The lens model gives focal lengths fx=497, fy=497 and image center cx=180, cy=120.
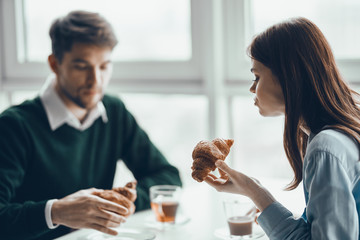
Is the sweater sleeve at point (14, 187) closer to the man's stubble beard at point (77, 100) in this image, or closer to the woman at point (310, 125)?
the man's stubble beard at point (77, 100)

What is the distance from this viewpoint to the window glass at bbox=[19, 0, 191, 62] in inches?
90.4

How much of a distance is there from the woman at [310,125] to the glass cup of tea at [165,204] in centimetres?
32

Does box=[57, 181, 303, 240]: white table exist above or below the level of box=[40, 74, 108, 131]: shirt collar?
below

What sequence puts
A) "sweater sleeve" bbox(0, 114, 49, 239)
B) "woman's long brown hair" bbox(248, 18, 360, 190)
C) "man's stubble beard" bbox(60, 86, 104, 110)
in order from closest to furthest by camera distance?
"woman's long brown hair" bbox(248, 18, 360, 190)
"sweater sleeve" bbox(0, 114, 49, 239)
"man's stubble beard" bbox(60, 86, 104, 110)

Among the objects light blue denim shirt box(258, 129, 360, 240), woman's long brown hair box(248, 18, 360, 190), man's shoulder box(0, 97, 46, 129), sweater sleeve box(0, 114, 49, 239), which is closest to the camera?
light blue denim shirt box(258, 129, 360, 240)

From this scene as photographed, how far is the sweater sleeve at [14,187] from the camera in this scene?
1437 millimetres

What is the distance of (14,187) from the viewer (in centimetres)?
158

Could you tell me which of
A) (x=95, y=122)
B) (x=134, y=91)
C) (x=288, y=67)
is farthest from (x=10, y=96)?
(x=288, y=67)

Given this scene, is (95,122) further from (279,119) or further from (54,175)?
(279,119)

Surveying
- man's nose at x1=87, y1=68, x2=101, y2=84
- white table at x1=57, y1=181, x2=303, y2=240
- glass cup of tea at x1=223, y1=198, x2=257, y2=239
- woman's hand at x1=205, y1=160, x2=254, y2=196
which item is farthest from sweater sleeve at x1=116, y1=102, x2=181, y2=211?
woman's hand at x1=205, y1=160, x2=254, y2=196

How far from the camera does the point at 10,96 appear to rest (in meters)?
2.71

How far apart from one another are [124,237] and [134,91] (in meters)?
1.09

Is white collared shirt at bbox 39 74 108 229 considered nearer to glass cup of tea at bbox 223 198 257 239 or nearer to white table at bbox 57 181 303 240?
white table at bbox 57 181 303 240

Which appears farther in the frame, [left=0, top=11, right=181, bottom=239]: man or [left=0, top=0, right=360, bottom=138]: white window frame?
[left=0, top=0, right=360, bottom=138]: white window frame
